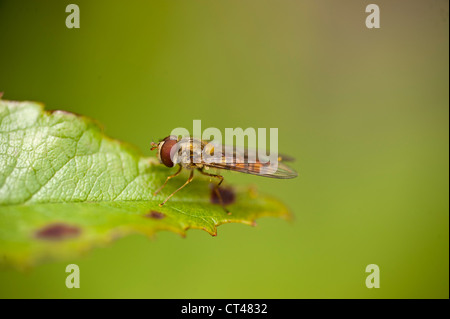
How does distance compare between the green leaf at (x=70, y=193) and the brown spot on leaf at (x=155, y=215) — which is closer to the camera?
the green leaf at (x=70, y=193)

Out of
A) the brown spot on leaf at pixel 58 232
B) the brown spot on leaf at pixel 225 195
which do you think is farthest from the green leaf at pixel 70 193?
the brown spot on leaf at pixel 225 195

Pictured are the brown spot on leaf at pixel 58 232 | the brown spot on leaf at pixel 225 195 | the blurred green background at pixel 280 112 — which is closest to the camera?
the brown spot on leaf at pixel 58 232

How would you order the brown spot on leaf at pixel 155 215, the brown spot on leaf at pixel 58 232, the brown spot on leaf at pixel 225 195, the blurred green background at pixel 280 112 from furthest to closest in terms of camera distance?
the blurred green background at pixel 280 112, the brown spot on leaf at pixel 225 195, the brown spot on leaf at pixel 155 215, the brown spot on leaf at pixel 58 232

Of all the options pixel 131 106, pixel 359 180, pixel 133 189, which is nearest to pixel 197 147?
pixel 133 189

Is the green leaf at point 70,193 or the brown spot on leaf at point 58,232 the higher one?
the green leaf at point 70,193

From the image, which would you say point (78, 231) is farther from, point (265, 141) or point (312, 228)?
point (265, 141)

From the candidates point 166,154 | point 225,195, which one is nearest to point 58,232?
point 166,154

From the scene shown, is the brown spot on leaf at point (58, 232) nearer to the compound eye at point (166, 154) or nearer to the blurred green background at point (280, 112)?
the compound eye at point (166, 154)

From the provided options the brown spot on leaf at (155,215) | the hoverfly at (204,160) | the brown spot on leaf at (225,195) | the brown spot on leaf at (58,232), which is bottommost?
the brown spot on leaf at (58,232)

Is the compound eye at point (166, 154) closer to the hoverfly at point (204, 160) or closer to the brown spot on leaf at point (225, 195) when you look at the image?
the hoverfly at point (204, 160)
